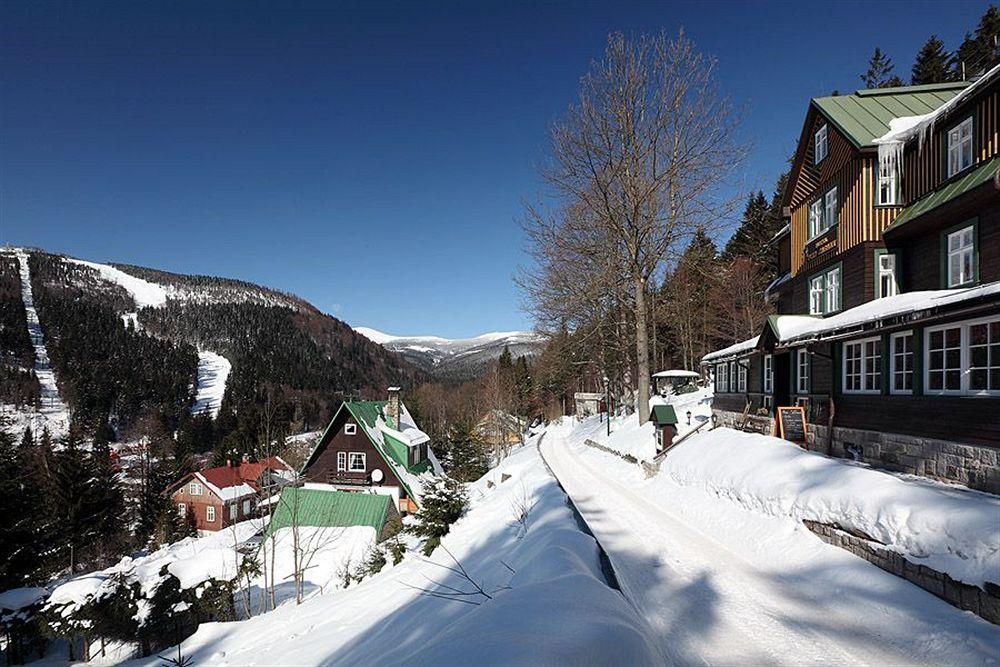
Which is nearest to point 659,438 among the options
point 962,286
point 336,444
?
point 962,286

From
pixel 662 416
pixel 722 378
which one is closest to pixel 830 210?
pixel 722 378

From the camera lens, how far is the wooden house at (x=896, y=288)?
8070 mm

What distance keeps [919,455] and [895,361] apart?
2.16 m

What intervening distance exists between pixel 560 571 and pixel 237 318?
639 ft

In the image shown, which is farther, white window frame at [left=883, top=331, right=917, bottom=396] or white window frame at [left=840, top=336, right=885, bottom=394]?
white window frame at [left=840, top=336, right=885, bottom=394]

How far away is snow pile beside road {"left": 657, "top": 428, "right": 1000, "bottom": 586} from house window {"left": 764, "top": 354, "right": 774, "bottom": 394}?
4.52 meters

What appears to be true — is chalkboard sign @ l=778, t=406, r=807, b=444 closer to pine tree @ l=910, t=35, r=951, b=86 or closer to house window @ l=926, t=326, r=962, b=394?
house window @ l=926, t=326, r=962, b=394

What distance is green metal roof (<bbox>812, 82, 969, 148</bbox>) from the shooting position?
13.9 meters

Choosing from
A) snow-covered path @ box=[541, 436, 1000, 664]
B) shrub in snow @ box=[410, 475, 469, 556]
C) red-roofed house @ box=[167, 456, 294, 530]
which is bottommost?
red-roofed house @ box=[167, 456, 294, 530]

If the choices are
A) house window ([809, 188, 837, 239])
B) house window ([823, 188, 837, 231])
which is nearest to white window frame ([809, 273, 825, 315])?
house window ([809, 188, 837, 239])

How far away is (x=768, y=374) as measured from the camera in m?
16.2

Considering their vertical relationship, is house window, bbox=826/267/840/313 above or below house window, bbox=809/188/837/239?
below

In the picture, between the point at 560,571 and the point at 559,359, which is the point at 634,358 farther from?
the point at 560,571

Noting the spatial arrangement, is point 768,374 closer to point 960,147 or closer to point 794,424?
point 794,424
